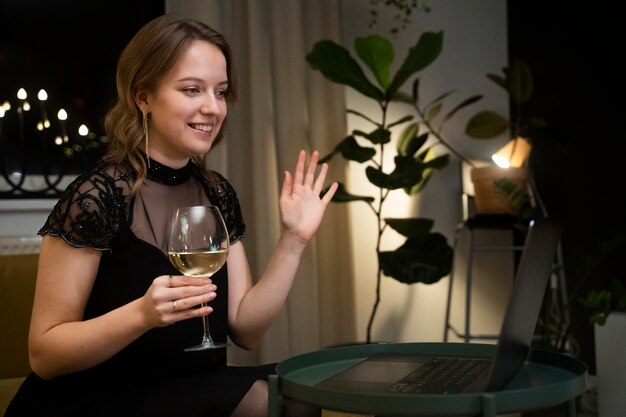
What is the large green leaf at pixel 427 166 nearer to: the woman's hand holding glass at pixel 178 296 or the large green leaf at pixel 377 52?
the large green leaf at pixel 377 52

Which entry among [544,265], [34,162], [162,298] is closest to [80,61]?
[34,162]

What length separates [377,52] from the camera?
370 cm

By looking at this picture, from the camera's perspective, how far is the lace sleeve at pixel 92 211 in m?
1.76

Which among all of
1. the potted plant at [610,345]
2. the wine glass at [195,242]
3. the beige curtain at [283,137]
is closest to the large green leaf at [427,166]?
the beige curtain at [283,137]

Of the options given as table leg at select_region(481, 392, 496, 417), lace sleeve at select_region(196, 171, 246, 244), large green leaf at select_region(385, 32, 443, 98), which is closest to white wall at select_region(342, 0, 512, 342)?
large green leaf at select_region(385, 32, 443, 98)

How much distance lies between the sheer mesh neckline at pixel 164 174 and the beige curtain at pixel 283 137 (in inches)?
69.0

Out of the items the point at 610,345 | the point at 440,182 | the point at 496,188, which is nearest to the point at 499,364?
the point at 610,345

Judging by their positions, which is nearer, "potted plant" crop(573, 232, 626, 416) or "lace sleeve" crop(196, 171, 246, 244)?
"lace sleeve" crop(196, 171, 246, 244)

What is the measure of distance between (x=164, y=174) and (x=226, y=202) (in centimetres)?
20

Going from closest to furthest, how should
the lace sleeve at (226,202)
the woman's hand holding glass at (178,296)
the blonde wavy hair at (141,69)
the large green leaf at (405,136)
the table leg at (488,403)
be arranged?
the table leg at (488,403) → the woman's hand holding glass at (178,296) → the blonde wavy hair at (141,69) → the lace sleeve at (226,202) → the large green leaf at (405,136)

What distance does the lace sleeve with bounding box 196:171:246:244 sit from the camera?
2082mm

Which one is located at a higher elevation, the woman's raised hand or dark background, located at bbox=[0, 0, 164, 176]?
dark background, located at bbox=[0, 0, 164, 176]

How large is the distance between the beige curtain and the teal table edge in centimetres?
225

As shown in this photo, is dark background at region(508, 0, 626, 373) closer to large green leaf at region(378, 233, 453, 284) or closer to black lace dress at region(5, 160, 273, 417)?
large green leaf at region(378, 233, 453, 284)
